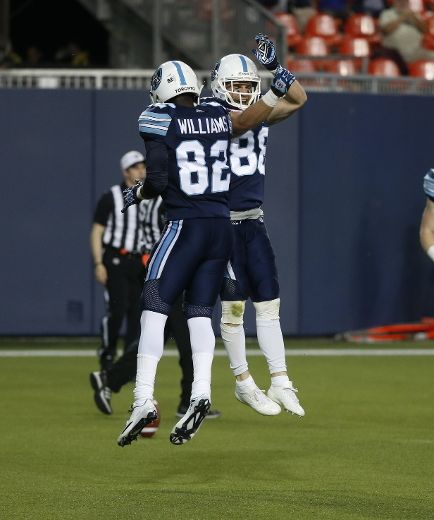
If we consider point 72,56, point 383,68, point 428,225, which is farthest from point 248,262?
point 72,56

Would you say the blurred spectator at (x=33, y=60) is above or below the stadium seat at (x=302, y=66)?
above

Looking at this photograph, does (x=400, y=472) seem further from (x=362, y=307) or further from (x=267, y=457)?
(x=362, y=307)

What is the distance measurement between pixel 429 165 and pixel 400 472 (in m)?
9.04

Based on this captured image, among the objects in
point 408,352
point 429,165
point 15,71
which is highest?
point 15,71

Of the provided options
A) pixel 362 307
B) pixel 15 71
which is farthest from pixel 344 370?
pixel 15 71

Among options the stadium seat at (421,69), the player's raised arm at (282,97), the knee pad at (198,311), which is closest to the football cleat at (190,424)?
the knee pad at (198,311)

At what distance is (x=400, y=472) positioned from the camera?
7.30m

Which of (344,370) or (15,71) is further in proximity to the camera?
(15,71)

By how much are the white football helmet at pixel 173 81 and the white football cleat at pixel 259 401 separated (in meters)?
1.75

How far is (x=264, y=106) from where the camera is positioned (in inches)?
277

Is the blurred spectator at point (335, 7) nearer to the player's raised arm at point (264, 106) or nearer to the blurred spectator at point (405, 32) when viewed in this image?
the blurred spectator at point (405, 32)

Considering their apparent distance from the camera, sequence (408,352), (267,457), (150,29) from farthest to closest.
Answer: (150,29) < (408,352) < (267,457)

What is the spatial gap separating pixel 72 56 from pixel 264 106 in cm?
1065

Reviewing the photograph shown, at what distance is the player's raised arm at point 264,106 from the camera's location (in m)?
7.02
